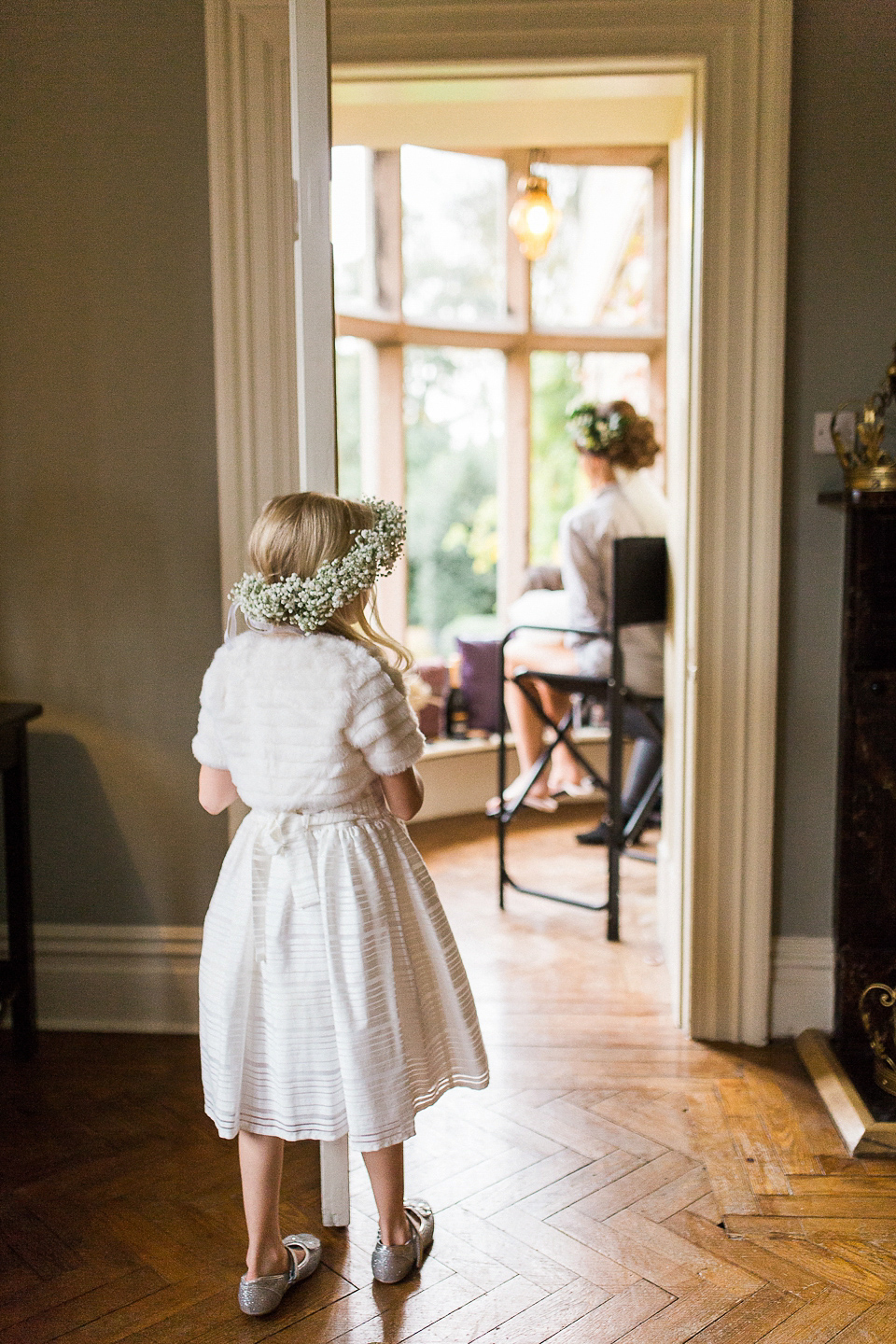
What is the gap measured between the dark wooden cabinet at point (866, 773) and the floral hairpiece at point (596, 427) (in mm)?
1544

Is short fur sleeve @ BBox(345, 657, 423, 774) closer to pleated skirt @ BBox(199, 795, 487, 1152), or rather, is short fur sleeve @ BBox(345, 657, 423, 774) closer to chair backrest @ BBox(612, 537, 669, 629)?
pleated skirt @ BBox(199, 795, 487, 1152)

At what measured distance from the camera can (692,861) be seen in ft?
9.80

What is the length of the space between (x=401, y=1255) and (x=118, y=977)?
52.1 inches

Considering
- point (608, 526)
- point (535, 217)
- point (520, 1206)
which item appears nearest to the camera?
point (520, 1206)

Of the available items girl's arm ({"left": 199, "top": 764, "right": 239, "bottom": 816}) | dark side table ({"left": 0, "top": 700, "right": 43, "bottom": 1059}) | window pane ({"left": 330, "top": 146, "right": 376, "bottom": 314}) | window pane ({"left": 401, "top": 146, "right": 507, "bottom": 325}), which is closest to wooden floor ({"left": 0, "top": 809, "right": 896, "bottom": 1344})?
dark side table ({"left": 0, "top": 700, "right": 43, "bottom": 1059})

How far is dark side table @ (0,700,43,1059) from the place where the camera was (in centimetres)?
289

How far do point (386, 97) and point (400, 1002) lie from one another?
2233 mm

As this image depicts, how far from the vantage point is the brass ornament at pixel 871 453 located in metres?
2.65

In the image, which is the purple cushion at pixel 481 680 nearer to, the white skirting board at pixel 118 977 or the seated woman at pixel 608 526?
the seated woman at pixel 608 526

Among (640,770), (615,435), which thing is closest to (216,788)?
(615,435)

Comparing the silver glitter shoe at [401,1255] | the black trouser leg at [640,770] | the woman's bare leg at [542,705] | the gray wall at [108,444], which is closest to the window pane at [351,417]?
the woman's bare leg at [542,705]

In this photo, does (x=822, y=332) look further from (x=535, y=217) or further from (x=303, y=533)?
(x=535, y=217)

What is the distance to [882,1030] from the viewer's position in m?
2.79

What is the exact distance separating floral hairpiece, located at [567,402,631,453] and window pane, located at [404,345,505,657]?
126cm
